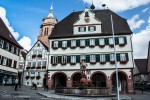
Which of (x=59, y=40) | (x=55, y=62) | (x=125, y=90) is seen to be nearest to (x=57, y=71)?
Result: (x=55, y=62)

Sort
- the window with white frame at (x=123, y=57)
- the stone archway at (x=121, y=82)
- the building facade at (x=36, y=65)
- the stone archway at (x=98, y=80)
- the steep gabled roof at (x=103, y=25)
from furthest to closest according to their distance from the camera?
1. the building facade at (x=36, y=65)
2. the steep gabled roof at (x=103, y=25)
3. the stone archway at (x=98, y=80)
4. the stone archway at (x=121, y=82)
5. the window with white frame at (x=123, y=57)

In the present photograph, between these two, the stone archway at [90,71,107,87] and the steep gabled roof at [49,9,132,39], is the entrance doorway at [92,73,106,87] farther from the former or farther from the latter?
the steep gabled roof at [49,9,132,39]

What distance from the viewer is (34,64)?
189 ft

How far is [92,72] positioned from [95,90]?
48.2 feet

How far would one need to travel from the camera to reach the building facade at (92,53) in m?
37.2

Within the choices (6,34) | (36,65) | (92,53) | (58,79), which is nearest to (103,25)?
(92,53)

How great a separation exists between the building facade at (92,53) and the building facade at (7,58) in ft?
26.3

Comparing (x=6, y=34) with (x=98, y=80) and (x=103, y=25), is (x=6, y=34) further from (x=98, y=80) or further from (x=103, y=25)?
(x=98, y=80)

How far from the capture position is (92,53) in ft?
126

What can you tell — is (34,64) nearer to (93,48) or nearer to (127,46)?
(93,48)

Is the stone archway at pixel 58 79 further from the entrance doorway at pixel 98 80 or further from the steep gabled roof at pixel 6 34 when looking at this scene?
the steep gabled roof at pixel 6 34

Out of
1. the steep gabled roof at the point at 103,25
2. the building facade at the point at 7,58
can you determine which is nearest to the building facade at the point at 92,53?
the steep gabled roof at the point at 103,25

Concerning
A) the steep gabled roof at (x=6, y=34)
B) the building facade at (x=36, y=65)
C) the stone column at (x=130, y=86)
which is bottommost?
the stone column at (x=130, y=86)

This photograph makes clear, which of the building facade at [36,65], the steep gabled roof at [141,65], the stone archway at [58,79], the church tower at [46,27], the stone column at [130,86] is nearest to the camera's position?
the stone column at [130,86]
